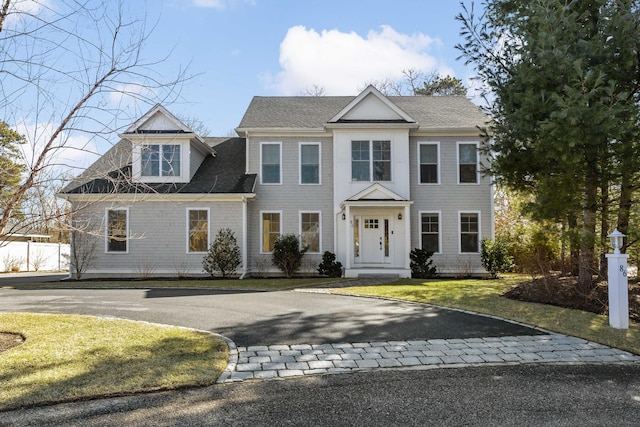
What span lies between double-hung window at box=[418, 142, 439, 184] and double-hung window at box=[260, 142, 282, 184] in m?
5.75

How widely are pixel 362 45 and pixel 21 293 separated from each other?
1411cm

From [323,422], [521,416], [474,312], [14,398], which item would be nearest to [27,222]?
[14,398]

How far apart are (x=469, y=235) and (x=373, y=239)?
12.8 ft

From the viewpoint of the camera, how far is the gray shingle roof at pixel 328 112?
1845 centimetres

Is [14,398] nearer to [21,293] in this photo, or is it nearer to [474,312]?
[474,312]

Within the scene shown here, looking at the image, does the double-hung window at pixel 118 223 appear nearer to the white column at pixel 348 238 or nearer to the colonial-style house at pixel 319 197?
the colonial-style house at pixel 319 197

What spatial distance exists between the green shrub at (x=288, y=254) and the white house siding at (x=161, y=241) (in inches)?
62.8

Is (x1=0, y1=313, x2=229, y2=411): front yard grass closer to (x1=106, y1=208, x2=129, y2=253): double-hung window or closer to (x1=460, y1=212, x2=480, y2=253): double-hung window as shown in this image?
(x1=106, y1=208, x2=129, y2=253): double-hung window

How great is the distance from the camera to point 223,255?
17000 millimetres

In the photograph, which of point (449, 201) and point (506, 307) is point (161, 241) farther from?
point (506, 307)

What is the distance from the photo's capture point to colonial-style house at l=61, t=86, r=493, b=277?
1764 centimetres

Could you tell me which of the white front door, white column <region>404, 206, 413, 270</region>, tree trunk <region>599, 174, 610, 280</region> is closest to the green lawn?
the white front door

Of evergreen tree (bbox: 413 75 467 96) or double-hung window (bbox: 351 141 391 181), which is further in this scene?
evergreen tree (bbox: 413 75 467 96)

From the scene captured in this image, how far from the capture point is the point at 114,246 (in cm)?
1789
